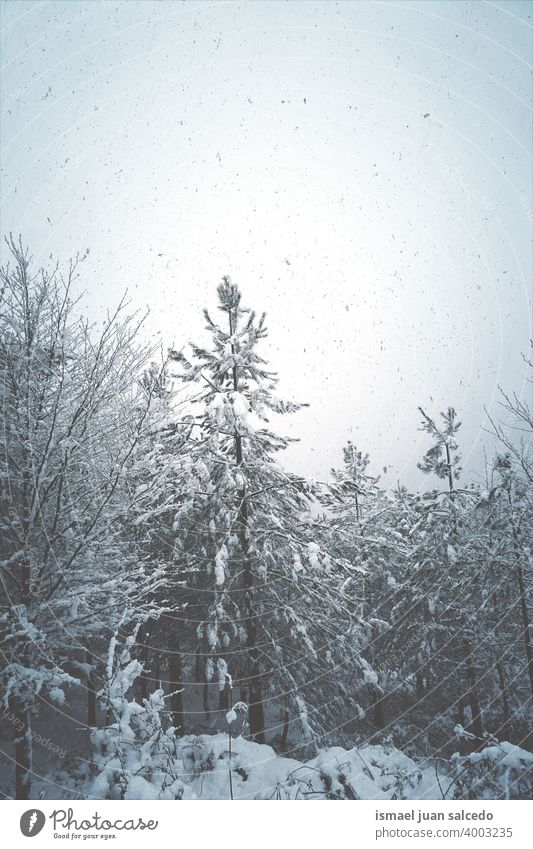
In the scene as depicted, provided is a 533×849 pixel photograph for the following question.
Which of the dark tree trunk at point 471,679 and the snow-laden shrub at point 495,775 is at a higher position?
the snow-laden shrub at point 495,775

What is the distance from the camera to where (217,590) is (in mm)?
7074

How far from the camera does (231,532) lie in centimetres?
759

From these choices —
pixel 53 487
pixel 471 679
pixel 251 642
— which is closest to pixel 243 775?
pixel 251 642

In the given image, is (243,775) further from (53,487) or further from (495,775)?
Result: (53,487)

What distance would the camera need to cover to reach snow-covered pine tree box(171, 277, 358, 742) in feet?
23.2

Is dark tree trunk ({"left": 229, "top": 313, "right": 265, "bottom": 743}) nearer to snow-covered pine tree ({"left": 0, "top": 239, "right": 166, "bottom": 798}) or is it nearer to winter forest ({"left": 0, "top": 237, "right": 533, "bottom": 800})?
winter forest ({"left": 0, "top": 237, "right": 533, "bottom": 800})

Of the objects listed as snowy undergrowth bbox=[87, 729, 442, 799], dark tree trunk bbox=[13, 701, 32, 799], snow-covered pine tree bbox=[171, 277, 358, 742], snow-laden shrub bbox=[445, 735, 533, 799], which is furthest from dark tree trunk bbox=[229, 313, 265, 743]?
snow-laden shrub bbox=[445, 735, 533, 799]

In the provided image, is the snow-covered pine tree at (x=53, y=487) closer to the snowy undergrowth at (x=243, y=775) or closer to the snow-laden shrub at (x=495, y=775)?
the snowy undergrowth at (x=243, y=775)

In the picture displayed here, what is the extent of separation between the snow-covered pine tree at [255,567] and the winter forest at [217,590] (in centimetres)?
5

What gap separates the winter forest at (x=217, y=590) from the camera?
411 cm

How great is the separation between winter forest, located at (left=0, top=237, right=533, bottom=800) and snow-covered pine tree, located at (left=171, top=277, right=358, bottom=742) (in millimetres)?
50

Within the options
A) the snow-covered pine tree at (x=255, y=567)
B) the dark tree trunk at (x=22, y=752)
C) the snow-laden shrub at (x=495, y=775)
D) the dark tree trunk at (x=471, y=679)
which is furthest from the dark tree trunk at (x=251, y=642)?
the dark tree trunk at (x=471, y=679)
